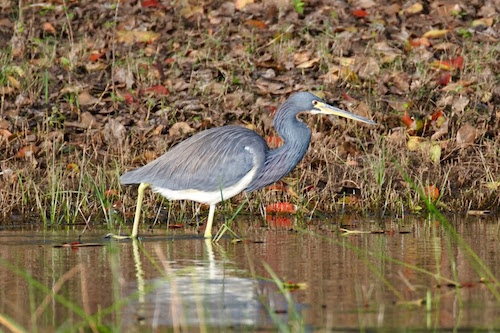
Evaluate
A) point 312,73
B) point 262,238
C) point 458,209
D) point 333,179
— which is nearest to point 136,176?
point 262,238

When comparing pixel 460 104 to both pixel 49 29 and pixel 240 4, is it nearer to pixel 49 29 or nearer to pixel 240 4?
pixel 240 4

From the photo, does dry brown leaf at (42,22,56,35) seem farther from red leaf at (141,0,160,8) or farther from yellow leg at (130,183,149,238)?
yellow leg at (130,183,149,238)

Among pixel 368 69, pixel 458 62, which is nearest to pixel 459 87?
pixel 458 62

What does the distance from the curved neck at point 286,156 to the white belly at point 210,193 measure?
0.14 m

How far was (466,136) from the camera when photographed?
12.1 meters

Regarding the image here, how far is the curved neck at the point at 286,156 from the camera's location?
10164mm

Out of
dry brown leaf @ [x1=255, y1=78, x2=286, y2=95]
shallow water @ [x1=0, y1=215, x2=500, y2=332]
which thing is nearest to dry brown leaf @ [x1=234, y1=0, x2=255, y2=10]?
dry brown leaf @ [x1=255, y1=78, x2=286, y2=95]

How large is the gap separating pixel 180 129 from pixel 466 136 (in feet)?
→ 10.1

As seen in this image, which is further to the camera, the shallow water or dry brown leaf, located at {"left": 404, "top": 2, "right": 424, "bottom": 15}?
dry brown leaf, located at {"left": 404, "top": 2, "right": 424, "bottom": 15}

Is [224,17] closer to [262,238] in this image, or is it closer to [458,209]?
[458,209]

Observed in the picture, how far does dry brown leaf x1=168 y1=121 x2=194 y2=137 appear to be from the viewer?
12688 mm

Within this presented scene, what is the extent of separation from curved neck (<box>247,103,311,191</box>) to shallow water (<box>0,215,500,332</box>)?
42cm

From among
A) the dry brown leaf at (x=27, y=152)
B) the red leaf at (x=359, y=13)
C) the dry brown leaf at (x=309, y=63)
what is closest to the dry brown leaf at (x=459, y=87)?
the dry brown leaf at (x=309, y=63)

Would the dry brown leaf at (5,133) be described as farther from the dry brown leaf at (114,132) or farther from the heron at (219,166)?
the heron at (219,166)
